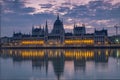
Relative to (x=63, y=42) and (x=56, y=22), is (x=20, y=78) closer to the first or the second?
(x=63, y=42)

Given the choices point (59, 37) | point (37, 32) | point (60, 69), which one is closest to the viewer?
point (60, 69)

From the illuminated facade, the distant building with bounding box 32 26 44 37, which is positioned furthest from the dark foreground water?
the distant building with bounding box 32 26 44 37

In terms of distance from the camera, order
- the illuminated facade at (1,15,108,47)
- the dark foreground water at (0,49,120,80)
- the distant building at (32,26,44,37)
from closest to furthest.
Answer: the dark foreground water at (0,49,120,80) → the illuminated facade at (1,15,108,47) → the distant building at (32,26,44,37)

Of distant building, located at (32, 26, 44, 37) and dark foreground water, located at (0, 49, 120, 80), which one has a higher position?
distant building, located at (32, 26, 44, 37)

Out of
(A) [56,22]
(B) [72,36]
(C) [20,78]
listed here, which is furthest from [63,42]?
(C) [20,78]

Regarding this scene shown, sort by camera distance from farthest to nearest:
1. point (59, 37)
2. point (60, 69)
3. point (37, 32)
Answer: point (37, 32), point (59, 37), point (60, 69)

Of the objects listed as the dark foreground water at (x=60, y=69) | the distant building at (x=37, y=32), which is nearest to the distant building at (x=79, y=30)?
the distant building at (x=37, y=32)

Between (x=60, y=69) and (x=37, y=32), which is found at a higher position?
A: (x=37, y=32)

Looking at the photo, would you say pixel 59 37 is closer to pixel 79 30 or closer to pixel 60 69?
pixel 79 30

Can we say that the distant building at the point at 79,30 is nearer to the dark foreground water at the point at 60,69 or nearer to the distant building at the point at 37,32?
the distant building at the point at 37,32

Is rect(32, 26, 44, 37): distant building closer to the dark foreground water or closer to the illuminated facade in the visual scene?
the illuminated facade

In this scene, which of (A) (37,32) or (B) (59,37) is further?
(A) (37,32)

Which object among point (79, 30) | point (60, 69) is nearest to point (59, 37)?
point (79, 30)

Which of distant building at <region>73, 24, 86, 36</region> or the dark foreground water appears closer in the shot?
the dark foreground water
